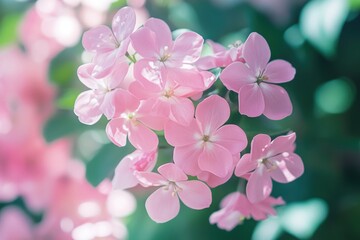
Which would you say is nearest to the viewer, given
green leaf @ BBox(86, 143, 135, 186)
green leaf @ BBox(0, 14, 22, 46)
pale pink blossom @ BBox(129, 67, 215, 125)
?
pale pink blossom @ BBox(129, 67, 215, 125)

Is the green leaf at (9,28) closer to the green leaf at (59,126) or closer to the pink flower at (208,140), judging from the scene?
the green leaf at (59,126)

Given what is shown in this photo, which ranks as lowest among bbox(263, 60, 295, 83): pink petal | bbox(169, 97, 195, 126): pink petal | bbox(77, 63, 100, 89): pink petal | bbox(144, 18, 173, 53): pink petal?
bbox(77, 63, 100, 89): pink petal

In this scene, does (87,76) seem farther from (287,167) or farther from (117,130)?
(287,167)

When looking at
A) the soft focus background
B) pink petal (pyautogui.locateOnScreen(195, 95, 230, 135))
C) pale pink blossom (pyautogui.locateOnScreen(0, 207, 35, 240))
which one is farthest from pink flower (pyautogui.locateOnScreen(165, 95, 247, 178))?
pale pink blossom (pyautogui.locateOnScreen(0, 207, 35, 240))

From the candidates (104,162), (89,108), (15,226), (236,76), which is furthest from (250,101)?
(15,226)

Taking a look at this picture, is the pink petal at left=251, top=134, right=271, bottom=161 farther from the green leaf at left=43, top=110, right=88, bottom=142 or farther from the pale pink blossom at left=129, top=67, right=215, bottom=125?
the green leaf at left=43, top=110, right=88, bottom=142

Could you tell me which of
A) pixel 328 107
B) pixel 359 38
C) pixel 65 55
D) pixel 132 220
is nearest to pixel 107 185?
pixel 132 220

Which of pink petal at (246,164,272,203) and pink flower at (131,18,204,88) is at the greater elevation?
pink flower at (131,18,204,88)
